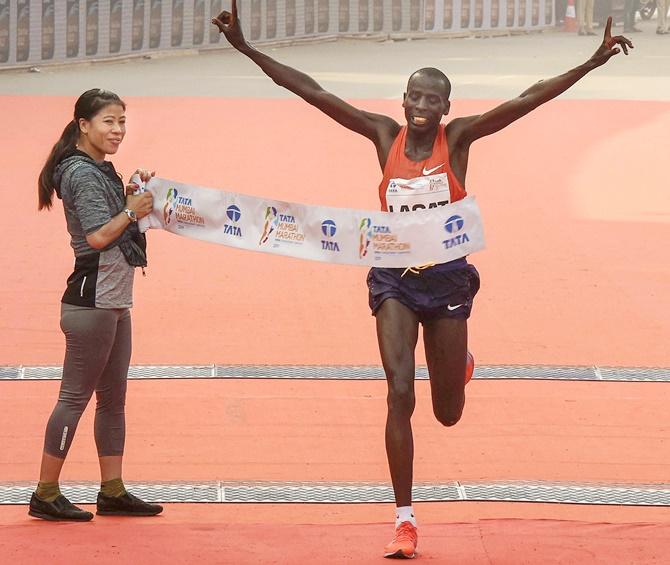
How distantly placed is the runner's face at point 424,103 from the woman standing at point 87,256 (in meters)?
1.26

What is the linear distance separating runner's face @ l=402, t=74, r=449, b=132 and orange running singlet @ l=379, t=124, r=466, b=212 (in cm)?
12

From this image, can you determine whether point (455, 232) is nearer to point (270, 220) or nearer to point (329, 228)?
point (329, 228)

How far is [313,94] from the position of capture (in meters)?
7.04

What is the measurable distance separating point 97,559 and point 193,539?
51 centimetres

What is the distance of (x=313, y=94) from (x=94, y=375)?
65.8 inches

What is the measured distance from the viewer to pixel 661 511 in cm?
726

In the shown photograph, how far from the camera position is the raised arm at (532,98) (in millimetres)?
6648

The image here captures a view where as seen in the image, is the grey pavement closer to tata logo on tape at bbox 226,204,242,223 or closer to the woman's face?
tata logo on tape at bbox 226,204,242,223

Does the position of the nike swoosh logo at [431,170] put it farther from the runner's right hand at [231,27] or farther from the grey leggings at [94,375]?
the grey leggings at [94,375]

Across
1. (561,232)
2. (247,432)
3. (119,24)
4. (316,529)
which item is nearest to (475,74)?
(119,24)

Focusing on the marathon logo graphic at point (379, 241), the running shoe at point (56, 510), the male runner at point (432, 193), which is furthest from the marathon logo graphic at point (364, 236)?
the running shoe at point (56, 510)

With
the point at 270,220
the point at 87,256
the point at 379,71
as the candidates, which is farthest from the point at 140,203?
the point at 379,71

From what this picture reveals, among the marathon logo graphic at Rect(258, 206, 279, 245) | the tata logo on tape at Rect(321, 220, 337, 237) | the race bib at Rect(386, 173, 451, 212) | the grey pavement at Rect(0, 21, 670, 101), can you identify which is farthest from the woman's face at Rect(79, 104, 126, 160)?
the grey pavement at Rect(0, 21, 670, 101)

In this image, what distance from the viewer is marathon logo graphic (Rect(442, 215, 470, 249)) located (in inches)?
261
